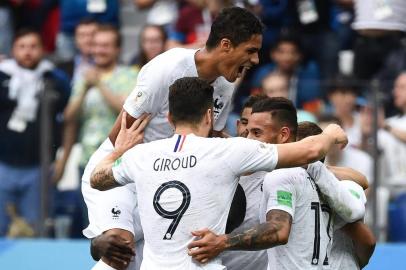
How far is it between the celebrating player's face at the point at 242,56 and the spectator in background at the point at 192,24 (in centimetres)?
441

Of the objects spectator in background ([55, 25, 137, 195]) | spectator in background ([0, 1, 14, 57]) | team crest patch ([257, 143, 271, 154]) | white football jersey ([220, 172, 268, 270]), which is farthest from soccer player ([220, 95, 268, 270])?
spectator in background ([0, 1, 14, 57])

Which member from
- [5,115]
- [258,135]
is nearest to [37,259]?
[5,115]

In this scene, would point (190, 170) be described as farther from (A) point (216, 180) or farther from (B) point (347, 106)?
(B) point (347, 106)

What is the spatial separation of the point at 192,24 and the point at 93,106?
5.51 ft

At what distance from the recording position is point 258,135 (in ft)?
22.1

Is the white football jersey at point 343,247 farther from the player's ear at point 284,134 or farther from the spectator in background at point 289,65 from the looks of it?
the spectator in background at point 289,65

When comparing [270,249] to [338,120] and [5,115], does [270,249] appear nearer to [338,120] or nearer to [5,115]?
[338,120]

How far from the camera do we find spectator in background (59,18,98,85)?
11.3m

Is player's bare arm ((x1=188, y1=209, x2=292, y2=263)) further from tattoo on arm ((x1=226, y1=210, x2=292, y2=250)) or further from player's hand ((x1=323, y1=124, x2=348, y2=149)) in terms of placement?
player's hand ((x1=323, y1=124, x2=348, y2=149))

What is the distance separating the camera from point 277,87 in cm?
1048

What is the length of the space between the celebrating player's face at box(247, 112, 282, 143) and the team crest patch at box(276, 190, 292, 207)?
0.34 m

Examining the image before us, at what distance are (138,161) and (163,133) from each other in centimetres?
96

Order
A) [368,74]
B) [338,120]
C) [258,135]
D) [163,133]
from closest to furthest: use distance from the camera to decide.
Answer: [258,135]
[163,133]
[338,120]
[368,74]

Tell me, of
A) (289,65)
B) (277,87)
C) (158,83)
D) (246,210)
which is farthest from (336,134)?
(289,65)
